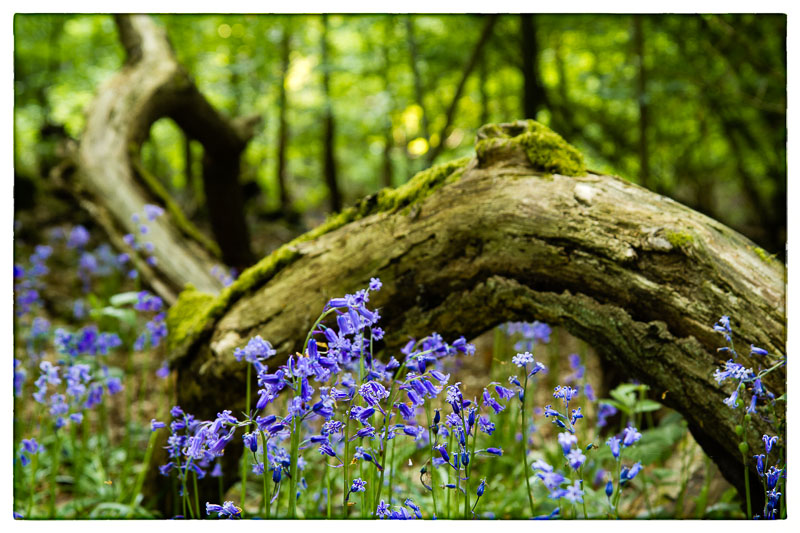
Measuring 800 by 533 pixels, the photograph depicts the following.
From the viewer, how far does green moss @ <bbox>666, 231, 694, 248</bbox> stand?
1604 mm

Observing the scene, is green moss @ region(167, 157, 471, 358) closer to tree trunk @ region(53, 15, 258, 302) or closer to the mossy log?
the mossy log

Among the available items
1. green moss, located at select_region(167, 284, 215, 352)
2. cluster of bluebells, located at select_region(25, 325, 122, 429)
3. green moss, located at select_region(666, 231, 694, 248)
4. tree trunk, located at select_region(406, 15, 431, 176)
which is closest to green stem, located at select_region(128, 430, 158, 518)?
cluster of bluebells, located at select_region(25, 325, 122, 429)

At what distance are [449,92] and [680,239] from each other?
157 inches

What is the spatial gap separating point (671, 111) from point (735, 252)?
11.6ft

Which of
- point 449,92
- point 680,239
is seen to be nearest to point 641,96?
point 449,92

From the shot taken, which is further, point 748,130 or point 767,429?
point 748,130

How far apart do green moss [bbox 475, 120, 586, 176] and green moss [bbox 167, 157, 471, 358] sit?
125 mm

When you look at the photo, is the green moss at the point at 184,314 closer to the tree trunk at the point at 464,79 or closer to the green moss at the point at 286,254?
the green moss at the point at 286,254

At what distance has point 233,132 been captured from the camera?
13.0 feet

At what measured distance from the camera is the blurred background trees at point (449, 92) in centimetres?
382

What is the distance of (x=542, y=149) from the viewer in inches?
75.0
